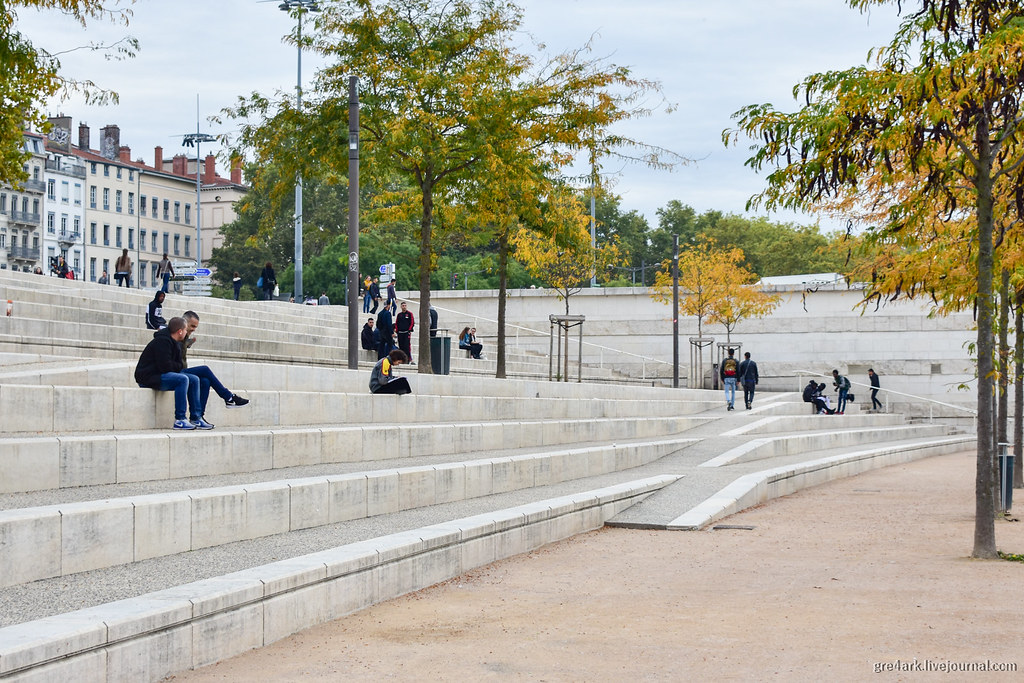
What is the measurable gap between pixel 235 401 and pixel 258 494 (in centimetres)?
392

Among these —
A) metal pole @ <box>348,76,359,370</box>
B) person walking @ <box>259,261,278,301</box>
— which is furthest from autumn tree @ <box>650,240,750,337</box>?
metal pole @ <box>348,76,359,370</box>

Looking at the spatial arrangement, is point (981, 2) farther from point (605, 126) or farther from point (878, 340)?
point (878, 340)

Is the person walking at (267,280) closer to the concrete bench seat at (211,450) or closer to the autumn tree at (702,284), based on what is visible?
the autumn tree at (702,284)

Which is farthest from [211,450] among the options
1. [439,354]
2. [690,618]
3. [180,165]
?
[180,165]

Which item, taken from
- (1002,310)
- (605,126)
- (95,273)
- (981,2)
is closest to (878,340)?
(605,126)

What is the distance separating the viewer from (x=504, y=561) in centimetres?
1055

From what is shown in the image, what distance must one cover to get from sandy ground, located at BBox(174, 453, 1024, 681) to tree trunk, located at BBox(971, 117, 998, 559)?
355 millimetres

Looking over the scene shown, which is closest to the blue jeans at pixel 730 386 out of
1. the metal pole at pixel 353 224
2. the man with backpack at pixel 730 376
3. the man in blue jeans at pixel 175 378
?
the man with backpack at pixel 730 376

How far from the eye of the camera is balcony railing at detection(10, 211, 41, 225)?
9431 cm

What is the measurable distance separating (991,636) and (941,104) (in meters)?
5.92

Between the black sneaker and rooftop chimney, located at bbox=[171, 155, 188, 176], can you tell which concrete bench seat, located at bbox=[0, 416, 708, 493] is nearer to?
the black sneaker

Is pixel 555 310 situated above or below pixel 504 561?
above

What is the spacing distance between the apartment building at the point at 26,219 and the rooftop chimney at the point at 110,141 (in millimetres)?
11757

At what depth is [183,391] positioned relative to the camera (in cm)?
1162
